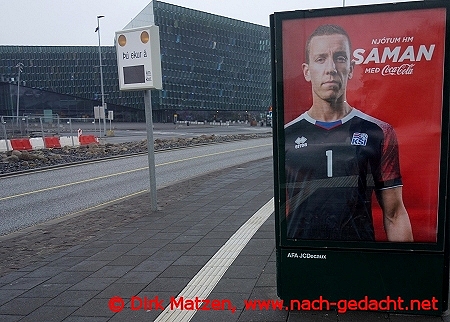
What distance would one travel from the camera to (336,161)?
134 inches

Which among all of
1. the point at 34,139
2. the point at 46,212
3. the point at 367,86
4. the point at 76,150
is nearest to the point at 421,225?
the point at 367,86

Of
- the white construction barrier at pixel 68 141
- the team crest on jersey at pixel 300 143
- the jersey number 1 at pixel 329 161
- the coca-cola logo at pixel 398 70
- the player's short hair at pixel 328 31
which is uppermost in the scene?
the player's short hair at pixel 328 31

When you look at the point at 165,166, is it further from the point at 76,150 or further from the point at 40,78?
Result: the point at 40,78

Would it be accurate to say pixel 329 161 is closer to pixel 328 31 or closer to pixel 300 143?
pixel 300 143

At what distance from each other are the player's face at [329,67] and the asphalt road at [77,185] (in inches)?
273

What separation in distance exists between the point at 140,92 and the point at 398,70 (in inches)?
3161

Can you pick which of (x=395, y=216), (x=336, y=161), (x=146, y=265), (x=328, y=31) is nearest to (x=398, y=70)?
(x=328, y=31)

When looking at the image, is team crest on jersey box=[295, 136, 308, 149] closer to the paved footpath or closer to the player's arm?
the player's arm

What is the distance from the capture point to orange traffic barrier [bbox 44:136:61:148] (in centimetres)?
2690

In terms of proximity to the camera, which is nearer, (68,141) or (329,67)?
(329,67)

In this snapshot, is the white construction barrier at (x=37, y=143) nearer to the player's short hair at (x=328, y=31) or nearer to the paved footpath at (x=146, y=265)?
the paved footpath at (x=146, y=265)

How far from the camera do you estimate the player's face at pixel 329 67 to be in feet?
10.7

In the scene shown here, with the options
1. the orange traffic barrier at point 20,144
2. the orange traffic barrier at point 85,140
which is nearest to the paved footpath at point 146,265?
the orange traffic barrier at point 20,144

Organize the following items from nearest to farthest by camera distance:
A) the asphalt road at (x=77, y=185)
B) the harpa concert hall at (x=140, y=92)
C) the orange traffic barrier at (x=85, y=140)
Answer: the asphalt road at (x=77, y=185) < the orange traffic barrier at (x=85, y=140) < the harpa concert hall at (x=140, y=92)
